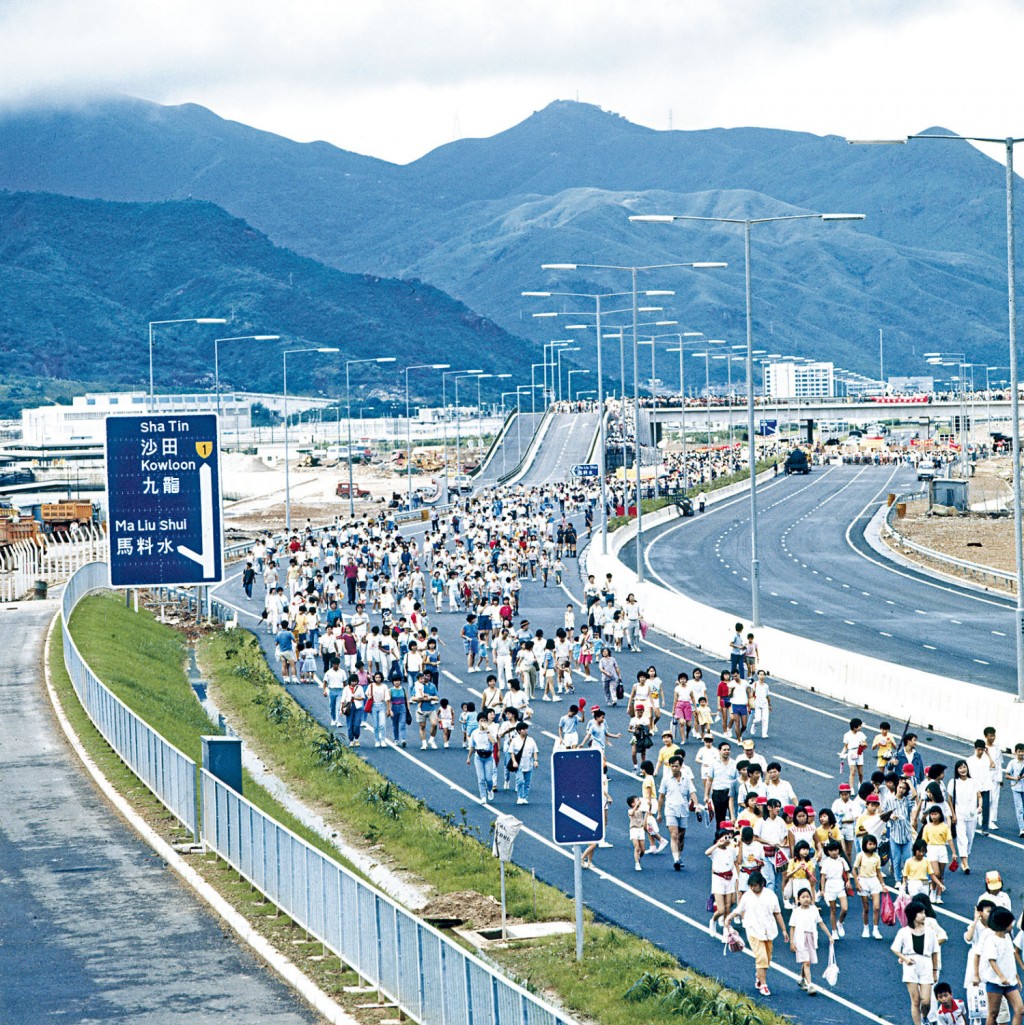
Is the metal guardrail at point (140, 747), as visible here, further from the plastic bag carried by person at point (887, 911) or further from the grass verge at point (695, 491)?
the grass verge at point (695, 491)

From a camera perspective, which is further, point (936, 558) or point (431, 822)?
point (936, 558)

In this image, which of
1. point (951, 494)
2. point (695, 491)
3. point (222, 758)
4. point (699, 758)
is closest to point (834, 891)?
point (699, 758)

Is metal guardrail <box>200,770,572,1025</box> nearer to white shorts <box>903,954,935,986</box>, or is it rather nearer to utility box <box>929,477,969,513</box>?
white shorts <box>903,954,935,986</box>

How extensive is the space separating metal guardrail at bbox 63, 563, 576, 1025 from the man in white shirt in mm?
2858

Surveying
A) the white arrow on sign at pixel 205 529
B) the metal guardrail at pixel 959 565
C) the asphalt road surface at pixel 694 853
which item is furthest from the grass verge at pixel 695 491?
the white arrow on sign at pixel 205 529

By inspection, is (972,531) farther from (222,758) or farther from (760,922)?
(760,922)

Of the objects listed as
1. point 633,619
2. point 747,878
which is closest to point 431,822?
point 747,878

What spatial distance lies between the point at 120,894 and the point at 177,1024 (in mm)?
5166

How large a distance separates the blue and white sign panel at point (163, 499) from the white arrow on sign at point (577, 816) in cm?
1456

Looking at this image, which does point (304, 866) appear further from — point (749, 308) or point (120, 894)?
point (749, 308)

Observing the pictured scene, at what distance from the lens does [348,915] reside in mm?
16984

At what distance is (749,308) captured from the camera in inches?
1800

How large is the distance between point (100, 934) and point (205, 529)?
12.3 m

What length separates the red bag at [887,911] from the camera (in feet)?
64.4
